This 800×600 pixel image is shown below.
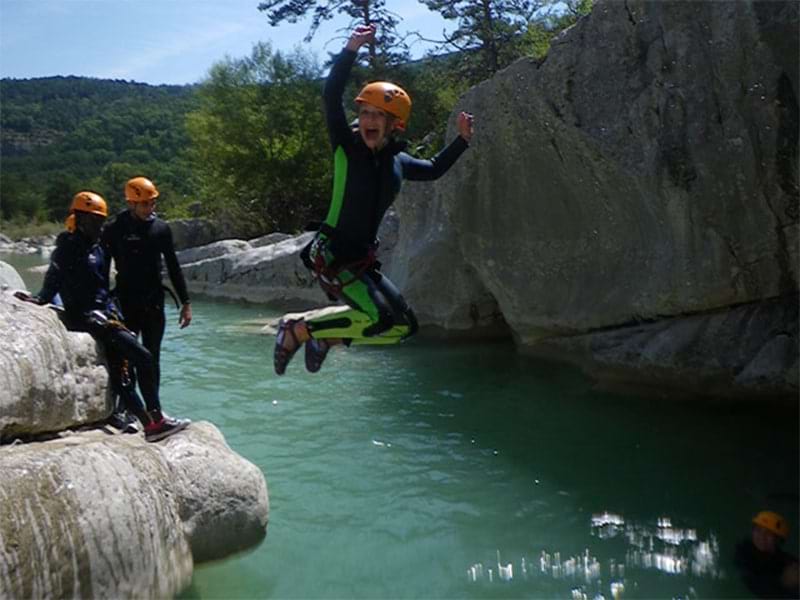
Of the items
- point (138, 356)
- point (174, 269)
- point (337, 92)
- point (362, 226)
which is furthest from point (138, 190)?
point (337, 92)

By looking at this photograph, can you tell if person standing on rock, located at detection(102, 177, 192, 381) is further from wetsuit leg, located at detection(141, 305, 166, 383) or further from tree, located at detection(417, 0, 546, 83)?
tree, located at detection(417, 0, 546, 83)

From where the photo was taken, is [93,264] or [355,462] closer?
[93,264]

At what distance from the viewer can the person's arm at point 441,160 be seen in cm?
513

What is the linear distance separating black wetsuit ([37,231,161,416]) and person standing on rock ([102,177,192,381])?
27cm

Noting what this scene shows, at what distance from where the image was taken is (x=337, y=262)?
16.7 feet

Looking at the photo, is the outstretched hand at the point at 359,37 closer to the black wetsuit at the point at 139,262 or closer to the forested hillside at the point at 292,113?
the black wetsuit at the point at 139,262

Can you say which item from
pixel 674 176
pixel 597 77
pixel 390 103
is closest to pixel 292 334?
pixel 390 103

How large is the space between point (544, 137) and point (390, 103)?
486 cm

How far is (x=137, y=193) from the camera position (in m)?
5.64

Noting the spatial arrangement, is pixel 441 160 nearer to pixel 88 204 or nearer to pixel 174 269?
pixel 174 269

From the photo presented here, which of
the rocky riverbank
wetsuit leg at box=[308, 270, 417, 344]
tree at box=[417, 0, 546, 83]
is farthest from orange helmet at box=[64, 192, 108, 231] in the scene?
tree at box=[417, 0, 546, 83]

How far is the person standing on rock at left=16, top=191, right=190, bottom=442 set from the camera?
211 inches

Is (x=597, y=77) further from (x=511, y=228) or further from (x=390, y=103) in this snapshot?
(x=390, y=103)

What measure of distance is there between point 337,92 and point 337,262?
109cm
